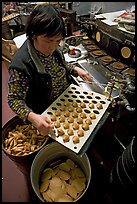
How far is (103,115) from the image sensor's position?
1123mm

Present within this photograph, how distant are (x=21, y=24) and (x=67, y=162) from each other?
6.31 feet

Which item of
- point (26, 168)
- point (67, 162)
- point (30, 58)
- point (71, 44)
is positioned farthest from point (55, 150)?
point (71, 44)

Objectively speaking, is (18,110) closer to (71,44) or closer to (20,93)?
(20,93)

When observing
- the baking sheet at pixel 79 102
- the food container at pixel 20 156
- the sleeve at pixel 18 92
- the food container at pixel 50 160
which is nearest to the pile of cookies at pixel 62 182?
the food container at pixel 50 160

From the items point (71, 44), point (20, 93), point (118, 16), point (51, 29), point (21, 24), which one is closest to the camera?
point (51, 29)

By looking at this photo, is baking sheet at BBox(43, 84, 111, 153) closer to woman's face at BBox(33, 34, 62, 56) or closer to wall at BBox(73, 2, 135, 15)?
woman's face at BBox(33, 34, 62, 56)

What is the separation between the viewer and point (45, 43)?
1.00m

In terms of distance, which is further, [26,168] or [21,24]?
[21,24]

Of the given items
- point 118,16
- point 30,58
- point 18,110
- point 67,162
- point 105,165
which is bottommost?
point 105,165

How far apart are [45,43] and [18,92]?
0.95 ft

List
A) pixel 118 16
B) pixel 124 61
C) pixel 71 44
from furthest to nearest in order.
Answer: pixel 71 44 → pixel 118 16 → pixel 124 61

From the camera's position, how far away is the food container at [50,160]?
45.7 inches

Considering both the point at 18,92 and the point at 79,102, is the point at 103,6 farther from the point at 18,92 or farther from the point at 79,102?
the point at 18,92

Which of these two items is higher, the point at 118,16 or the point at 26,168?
the point at 118,16
